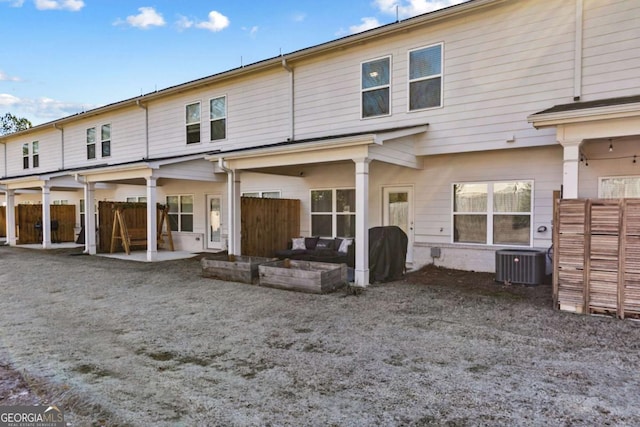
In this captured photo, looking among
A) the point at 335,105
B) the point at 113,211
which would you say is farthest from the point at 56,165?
the point at 335,105

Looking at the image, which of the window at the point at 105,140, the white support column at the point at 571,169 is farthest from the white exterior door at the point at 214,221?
the white support column at the point at 571,169

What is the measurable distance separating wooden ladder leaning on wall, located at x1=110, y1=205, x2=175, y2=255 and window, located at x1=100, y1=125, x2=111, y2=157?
328 centimetres

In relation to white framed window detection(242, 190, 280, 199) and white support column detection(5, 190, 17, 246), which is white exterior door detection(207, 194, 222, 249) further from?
white support column detection(5, 190, 17, 246)

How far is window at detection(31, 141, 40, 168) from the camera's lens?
18.6m

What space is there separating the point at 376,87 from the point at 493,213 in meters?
3.95

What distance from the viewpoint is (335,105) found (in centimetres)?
980

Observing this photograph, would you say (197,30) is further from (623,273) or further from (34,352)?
(623,273)

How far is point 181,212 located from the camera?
14.1 m

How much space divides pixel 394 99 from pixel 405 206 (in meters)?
2.61

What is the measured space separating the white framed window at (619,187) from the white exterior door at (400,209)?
3.82 meters

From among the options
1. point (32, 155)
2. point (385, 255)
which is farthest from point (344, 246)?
point (32, 155)

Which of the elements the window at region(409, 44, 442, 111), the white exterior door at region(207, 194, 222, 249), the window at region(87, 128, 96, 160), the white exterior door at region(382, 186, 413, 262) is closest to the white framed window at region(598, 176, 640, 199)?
the window at region(409, 44, 442, 111)

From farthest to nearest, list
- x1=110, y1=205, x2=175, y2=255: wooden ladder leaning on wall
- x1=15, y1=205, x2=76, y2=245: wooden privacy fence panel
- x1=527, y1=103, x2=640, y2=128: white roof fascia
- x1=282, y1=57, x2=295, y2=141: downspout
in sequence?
x1=15, y1=205, x2=76, y2=245: wooden privacy fence panel < x1=110, y1=205, x2=175, y2=255: wooden ladder leaning on wall < x1=282, y1=57, x2=295, y2=141: downspout < x1=527, y1=103, x2=640, y2=128: white roof fascia

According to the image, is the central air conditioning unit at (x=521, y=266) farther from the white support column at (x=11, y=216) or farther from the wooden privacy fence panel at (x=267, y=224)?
the white support column at (x=11, y=216)
